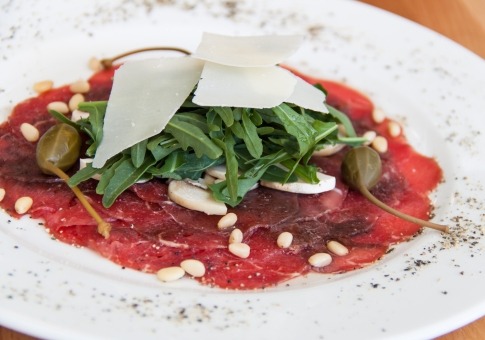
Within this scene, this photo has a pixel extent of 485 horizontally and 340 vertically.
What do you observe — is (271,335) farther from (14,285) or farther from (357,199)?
(357,199)

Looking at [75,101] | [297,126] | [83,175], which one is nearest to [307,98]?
[297,126]

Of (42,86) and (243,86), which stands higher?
(243,86)

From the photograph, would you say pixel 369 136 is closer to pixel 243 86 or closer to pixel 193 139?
pixel 243 86

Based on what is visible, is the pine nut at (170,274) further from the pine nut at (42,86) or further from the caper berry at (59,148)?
the pine nut at (42,86)

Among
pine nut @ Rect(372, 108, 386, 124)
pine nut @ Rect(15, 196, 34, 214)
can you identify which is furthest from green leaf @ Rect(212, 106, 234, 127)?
pine nut @ Rect(372, 108, 386, 124)

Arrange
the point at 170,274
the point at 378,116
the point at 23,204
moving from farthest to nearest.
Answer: the point at 378,116 < the point at 23,204 < the point at 170,274

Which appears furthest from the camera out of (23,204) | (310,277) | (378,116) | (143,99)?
(378,116)

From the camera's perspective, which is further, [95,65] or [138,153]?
[95,65]

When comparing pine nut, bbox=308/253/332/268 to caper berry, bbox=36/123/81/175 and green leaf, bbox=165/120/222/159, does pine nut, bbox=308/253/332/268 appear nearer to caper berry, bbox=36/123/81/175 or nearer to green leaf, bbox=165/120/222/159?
green leaf, bbox=165/120/222/159
